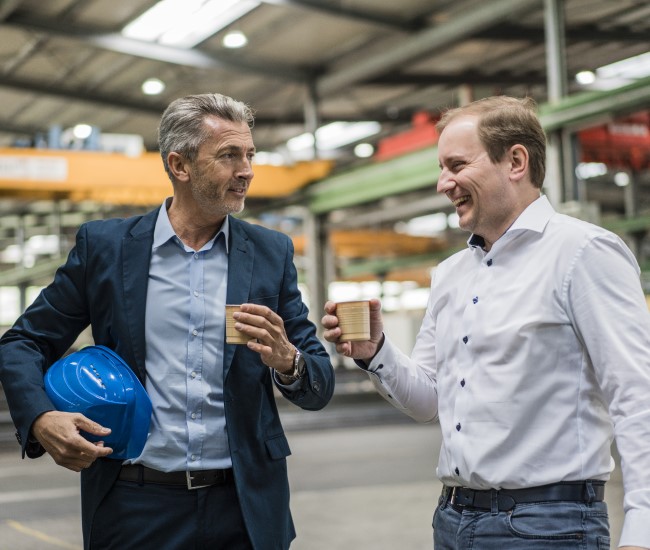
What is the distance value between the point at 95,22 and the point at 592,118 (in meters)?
6.33

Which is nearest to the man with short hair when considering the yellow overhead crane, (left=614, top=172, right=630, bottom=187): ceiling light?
the yellow overhead crane

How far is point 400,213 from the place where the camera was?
57.7 feet

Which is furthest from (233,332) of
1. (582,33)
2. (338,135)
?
(338,135)

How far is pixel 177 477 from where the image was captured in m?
1.93

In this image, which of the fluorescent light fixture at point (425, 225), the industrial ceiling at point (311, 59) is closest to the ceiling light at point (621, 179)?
the fluorescent light fixture at point (425, 225)

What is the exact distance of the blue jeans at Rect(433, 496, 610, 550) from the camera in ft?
5.12

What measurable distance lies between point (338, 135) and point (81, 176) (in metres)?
6.24

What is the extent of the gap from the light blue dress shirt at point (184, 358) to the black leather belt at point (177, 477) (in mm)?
16

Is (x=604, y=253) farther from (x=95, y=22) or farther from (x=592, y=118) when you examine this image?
(x=95, y=22)

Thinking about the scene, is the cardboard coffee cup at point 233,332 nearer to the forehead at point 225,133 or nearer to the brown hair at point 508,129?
the forehead at point 225,133

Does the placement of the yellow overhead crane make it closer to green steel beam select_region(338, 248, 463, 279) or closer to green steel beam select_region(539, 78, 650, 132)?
green steel beam select_region(539, 78, 650, 132)

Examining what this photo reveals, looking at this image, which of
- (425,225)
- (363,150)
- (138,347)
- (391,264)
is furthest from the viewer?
(425,225)

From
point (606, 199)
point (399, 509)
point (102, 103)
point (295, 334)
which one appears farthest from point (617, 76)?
point (295, 334)

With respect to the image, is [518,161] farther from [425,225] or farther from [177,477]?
[425,225]
